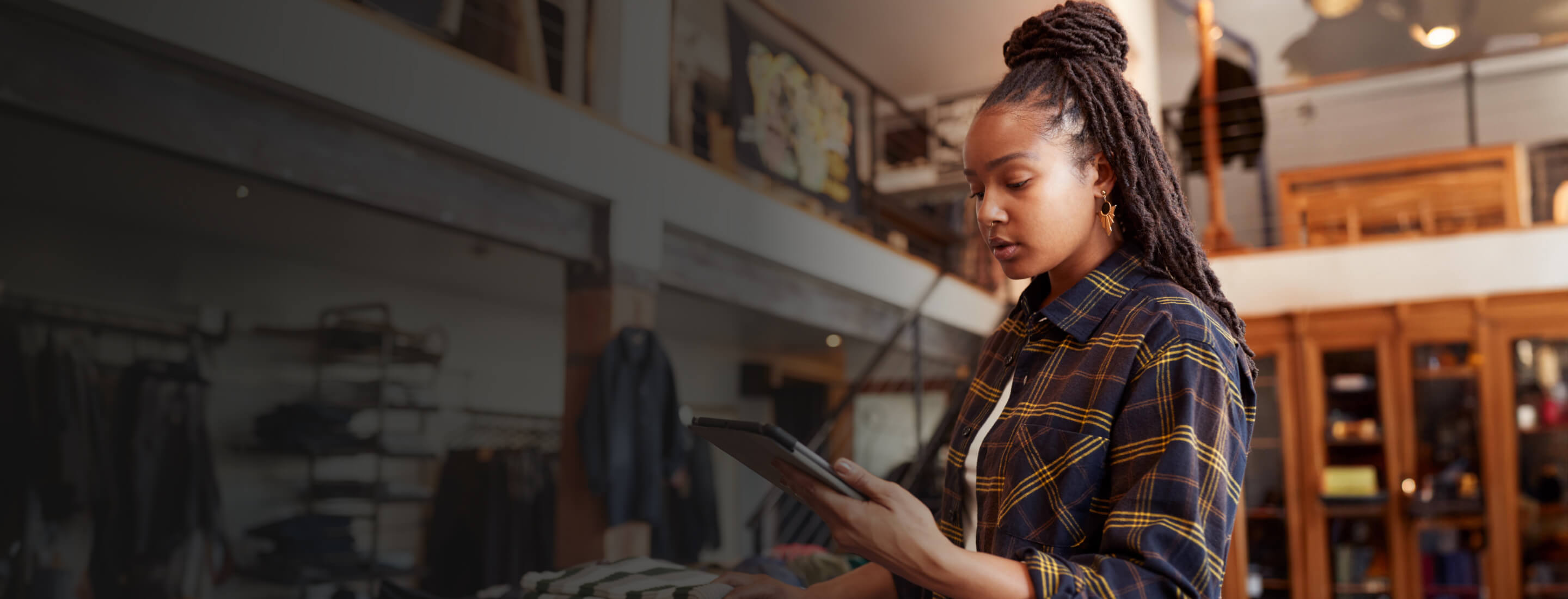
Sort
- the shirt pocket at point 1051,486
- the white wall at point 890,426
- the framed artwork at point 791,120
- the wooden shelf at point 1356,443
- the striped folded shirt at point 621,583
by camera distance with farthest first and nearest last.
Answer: the wooden shelf at point 1356,443 < the white wall at point 890,426 < the framed artwork at point 791,120 < the striped folded shirt at point 621,583 < the shirt pocket at point 1051,486

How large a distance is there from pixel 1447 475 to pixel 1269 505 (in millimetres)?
944

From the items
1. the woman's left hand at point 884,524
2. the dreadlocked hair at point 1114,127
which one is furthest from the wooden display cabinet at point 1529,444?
the woman's left hand at point 884,524

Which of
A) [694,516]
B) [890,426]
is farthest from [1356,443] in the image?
[694,516]

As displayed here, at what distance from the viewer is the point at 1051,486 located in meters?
1.04

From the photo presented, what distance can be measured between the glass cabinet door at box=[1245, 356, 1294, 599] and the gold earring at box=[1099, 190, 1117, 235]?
5444 mm

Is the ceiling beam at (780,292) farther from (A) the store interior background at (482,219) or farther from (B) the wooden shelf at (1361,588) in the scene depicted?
(B) the wooden shelf at (1361,588)

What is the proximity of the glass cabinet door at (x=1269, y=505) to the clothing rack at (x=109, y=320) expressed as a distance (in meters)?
5.93

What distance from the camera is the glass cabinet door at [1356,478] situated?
5.83 metres

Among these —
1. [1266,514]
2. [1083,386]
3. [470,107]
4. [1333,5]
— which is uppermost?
[1333,5]

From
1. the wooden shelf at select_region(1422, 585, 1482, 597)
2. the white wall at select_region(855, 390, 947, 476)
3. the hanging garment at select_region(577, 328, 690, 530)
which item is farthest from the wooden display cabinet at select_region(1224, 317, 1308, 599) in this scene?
the hanging garment at select_region(577, 328, 690, 530)

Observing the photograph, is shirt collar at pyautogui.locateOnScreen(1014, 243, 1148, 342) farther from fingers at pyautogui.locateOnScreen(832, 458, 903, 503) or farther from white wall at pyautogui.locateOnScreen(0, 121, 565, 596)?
white wall at pyautogui.locateOnScreen(0, 121, 565, 596)

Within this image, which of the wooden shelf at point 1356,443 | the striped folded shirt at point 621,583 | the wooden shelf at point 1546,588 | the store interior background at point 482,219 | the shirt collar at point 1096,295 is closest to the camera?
the shirt collar at point 1096,295

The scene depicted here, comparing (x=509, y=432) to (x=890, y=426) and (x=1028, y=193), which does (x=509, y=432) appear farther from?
(x=890, y=426)

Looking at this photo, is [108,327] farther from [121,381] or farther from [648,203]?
[648,203]
